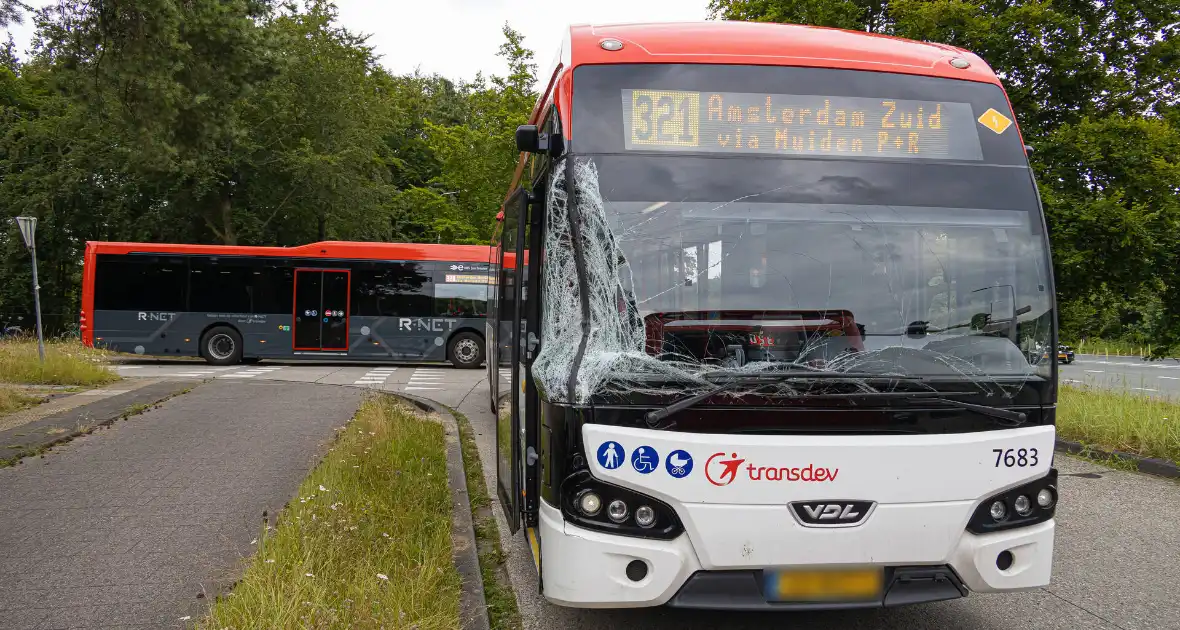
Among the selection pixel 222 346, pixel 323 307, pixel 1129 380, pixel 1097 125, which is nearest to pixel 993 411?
pixel 1097 125

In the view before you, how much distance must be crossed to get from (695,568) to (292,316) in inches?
785

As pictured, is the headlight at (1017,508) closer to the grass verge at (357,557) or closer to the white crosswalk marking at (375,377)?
the grass verge at (357,557)

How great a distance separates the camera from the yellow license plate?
3697mm

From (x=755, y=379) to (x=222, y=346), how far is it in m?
20.9

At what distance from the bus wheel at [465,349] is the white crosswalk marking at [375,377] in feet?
5.02

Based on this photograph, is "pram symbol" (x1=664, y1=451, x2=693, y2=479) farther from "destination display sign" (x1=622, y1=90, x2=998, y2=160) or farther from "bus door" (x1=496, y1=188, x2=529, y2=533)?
"destination display sign" (x1=622, y1=90, x2=998, y2=160)

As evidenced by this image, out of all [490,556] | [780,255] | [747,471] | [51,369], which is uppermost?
Result: [780,255]

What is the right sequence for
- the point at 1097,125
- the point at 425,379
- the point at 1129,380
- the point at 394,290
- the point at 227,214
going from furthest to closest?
the point at 227,214 → the point at 394,290 → the point at 425,379 → the point at 1129,380 → the point at 1097,125

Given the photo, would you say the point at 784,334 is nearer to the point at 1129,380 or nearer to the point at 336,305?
the point at 1129,380

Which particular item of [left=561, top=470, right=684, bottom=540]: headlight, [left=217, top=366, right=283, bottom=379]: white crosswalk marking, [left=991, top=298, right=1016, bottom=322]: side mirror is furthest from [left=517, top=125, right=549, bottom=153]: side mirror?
[left=217, top=366, right=283, bottom=379]: white crosswalk marking

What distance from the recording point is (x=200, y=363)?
24.0 metres

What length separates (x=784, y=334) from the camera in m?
3.81

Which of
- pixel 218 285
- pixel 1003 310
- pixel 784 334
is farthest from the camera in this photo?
pixel 218 285

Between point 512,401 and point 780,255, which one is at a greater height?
point 780,255
